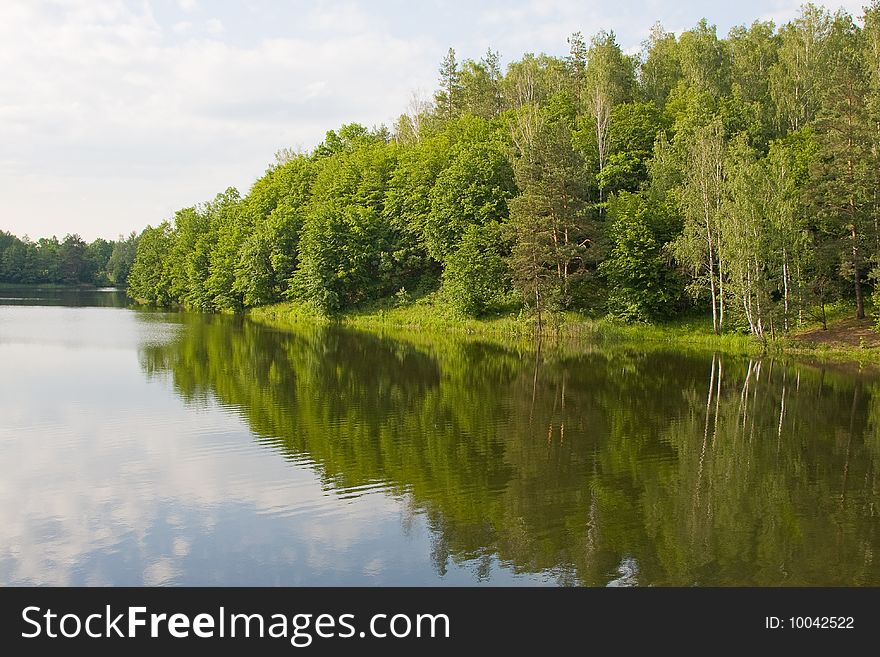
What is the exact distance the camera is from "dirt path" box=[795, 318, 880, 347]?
4125cm

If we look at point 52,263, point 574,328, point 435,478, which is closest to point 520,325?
point 574,328

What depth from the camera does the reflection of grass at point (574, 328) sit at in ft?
139

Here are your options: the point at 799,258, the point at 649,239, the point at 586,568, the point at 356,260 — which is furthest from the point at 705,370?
the point at 356,260

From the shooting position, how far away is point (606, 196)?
66500 mm

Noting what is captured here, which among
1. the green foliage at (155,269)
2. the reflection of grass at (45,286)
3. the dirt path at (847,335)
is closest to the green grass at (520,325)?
the dirt path at (847,335)

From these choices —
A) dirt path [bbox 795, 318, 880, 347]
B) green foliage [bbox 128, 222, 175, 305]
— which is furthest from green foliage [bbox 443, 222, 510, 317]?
green foliage [bbox 128, 222, 175, 305]

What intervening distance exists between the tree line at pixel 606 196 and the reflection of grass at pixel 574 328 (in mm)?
1201

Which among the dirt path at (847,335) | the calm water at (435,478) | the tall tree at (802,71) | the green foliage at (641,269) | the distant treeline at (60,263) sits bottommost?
the calm water at (435,478)

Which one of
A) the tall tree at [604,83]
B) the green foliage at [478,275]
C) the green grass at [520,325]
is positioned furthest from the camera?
the tall tree at [604,83]

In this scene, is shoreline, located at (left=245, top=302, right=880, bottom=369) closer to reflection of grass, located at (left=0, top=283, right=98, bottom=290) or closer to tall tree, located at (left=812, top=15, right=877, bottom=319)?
tall tree, located at (left=812, top=15, right=877, bottom=319)

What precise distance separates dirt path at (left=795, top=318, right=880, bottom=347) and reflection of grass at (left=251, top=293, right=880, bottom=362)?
0.59 meters

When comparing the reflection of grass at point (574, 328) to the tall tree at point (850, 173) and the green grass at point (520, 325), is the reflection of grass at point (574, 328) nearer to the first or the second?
the green grass at point (520, 325)

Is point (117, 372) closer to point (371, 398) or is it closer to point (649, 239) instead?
point (371, 398)

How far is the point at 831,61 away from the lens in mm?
67500
